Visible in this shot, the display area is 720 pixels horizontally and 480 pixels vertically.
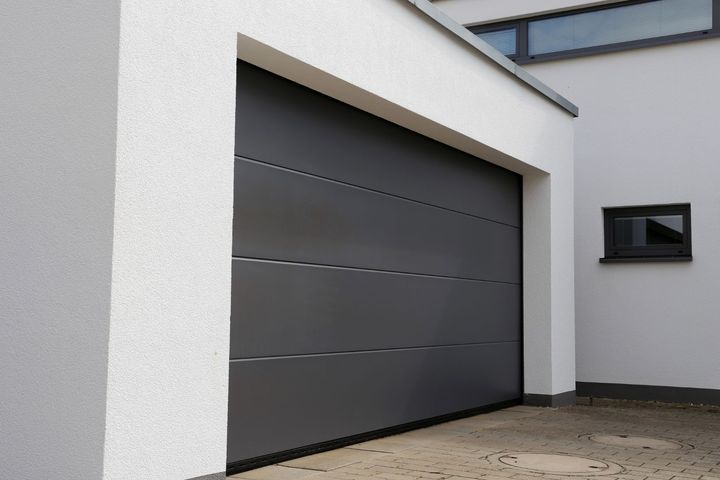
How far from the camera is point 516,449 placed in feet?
20.8

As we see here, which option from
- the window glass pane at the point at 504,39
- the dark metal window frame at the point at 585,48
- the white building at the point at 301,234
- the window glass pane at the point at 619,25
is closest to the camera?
the white building at the point at 301,234

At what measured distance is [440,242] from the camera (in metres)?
7.62

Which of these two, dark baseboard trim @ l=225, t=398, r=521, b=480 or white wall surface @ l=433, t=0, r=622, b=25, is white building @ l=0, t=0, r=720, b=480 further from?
white wall surface @ l=433, t=0, r=622, b=25

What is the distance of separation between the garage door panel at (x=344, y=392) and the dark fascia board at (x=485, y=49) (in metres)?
2.70

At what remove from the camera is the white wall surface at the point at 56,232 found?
3832 mm

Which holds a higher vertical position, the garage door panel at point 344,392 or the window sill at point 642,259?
the window sill at point 642,259

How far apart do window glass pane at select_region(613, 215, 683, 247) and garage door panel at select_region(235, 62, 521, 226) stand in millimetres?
2427

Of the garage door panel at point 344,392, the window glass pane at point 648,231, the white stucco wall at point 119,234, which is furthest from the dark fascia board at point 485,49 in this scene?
the garage door panel at point 344,392

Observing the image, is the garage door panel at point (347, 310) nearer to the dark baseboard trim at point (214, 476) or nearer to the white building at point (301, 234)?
the white building at point (301, 234)

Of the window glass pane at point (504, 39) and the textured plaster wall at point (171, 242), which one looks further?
the window glass pane at point (504, 39)

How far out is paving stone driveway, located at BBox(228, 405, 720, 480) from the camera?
527 cm

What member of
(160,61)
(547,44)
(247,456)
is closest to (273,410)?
(247,456)

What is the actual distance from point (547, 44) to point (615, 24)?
2.87 feet

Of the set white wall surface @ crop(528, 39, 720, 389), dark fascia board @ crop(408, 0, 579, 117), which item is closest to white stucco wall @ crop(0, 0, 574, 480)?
dark fascia board @ crop(408, 0, 579, 117)
